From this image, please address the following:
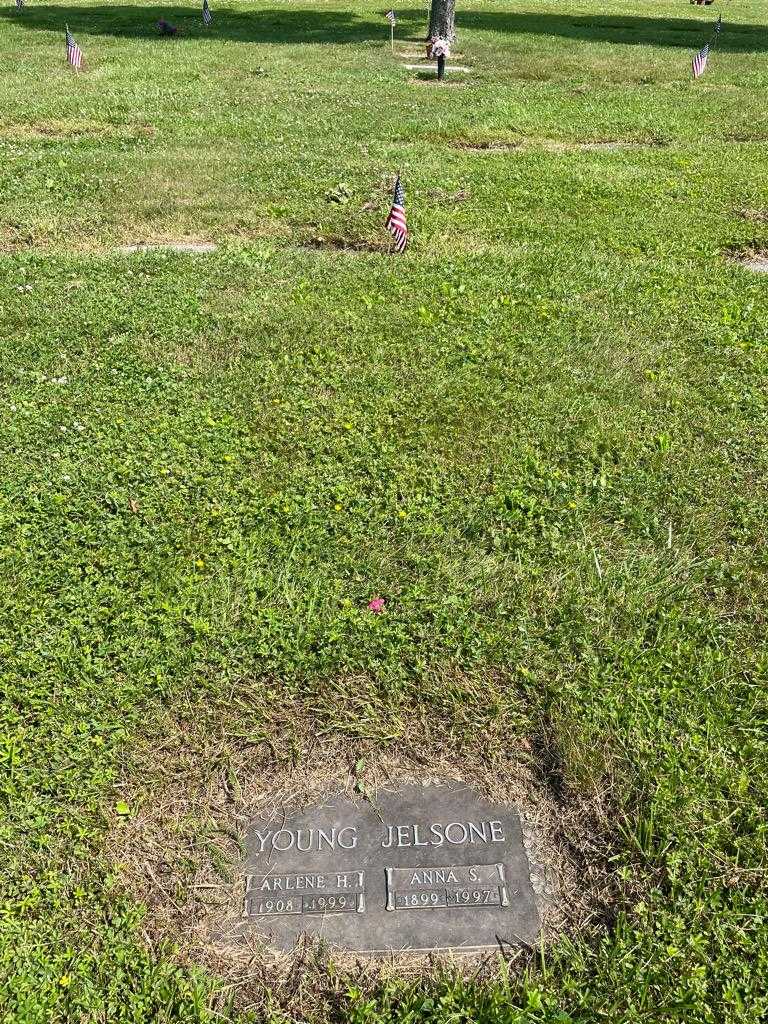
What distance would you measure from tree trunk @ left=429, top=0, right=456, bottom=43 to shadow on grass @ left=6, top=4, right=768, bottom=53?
2980 millimetres

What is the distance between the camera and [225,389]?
570 centimetres

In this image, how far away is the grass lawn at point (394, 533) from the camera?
280cm

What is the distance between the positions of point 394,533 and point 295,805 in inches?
68.6

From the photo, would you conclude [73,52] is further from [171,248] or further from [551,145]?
[171,248]

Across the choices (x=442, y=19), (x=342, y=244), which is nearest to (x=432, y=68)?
(x=442, y=19)

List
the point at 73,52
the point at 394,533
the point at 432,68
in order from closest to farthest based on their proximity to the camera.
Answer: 1. the point at 394,533
2. the point at 73,52
3. the point at 432,68

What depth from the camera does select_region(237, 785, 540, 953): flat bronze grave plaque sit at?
A: 2790mm

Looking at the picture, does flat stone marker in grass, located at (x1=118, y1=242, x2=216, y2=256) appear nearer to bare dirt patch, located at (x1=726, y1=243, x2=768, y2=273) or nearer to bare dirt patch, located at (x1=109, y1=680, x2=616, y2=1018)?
bare dirt patch, located at (x1=726, y1=243, x2=768, y2=273)

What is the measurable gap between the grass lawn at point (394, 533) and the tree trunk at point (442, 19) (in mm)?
10868

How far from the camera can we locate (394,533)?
4477mm

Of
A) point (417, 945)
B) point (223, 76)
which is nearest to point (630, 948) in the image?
point (417, 945)

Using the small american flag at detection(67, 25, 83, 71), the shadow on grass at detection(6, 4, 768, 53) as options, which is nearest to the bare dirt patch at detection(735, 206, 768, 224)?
the small american flag at detection(67, 25, 83, 71)

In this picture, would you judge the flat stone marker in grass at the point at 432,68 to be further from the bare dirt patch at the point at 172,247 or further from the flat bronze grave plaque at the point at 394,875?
the flat bronze grave plaque at the point at 394,875

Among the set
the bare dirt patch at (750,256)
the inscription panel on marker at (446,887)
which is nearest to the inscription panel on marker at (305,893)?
the inscription panel on marker at (446,887)
